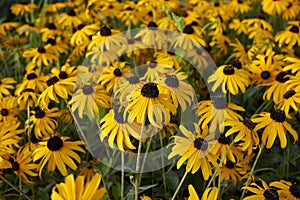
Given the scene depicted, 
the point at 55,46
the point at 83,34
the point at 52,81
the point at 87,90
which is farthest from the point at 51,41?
the point at 87,90

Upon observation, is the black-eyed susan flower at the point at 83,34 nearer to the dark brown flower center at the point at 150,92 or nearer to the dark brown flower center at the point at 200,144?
the dark brown flower center at the point at 150,92

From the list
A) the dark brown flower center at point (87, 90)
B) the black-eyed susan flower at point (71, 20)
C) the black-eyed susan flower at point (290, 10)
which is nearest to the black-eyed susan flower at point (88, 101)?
the dark brown flower center at point (87, 90)

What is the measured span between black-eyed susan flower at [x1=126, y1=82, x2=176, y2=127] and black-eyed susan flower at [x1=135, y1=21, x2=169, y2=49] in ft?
2.91

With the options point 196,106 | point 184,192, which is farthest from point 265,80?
point 184,192

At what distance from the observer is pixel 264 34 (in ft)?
7.97

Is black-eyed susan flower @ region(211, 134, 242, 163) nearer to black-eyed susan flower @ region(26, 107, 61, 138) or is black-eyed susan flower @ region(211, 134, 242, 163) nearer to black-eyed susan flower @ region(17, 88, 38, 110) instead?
black-eyed susan flower @ region(26, 107, 61, 138)

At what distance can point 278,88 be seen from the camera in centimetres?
182

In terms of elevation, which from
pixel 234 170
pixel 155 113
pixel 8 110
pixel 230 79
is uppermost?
pixel 155 113

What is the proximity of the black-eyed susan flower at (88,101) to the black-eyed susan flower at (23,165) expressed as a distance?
23 centimetres

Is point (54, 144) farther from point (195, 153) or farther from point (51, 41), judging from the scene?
point (51, 41)

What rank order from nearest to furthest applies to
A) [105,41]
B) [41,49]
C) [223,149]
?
[223,149], [105,41], [41,49]

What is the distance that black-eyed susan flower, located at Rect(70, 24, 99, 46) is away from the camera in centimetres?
229

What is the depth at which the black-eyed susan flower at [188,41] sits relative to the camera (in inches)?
83.8

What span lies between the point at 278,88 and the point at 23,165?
3.35 feet
